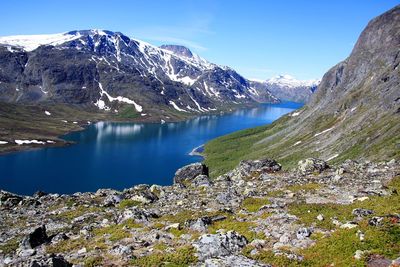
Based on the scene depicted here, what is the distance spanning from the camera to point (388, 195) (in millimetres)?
31219

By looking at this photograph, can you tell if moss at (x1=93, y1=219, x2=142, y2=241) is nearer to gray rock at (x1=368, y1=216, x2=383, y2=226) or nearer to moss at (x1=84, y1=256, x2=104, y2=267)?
moss at (x1=84, y1=256, x2=104, y2=267)

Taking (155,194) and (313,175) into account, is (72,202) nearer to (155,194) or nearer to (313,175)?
(155,194)

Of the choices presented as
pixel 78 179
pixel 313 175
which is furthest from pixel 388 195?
pixel 78 179

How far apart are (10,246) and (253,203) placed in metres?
19.7

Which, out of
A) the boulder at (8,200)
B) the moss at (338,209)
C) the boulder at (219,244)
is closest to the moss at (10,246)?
the boulder at (219,244)

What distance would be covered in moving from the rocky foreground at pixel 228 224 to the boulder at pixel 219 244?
0.21 feet

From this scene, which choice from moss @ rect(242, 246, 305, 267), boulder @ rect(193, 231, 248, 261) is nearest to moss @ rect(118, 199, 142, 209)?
boulder @ rect(193, 231, 248, 261)

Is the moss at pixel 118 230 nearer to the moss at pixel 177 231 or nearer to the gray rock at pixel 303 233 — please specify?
the moss at pixel 177 231

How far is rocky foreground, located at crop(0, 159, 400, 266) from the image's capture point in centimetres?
2178

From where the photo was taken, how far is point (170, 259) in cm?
2242

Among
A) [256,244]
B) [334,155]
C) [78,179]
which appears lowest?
[78,179]

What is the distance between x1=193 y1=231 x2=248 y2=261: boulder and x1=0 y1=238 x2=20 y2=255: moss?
1422 centimetres

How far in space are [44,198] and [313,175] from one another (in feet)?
105

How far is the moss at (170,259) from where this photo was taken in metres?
22.0
